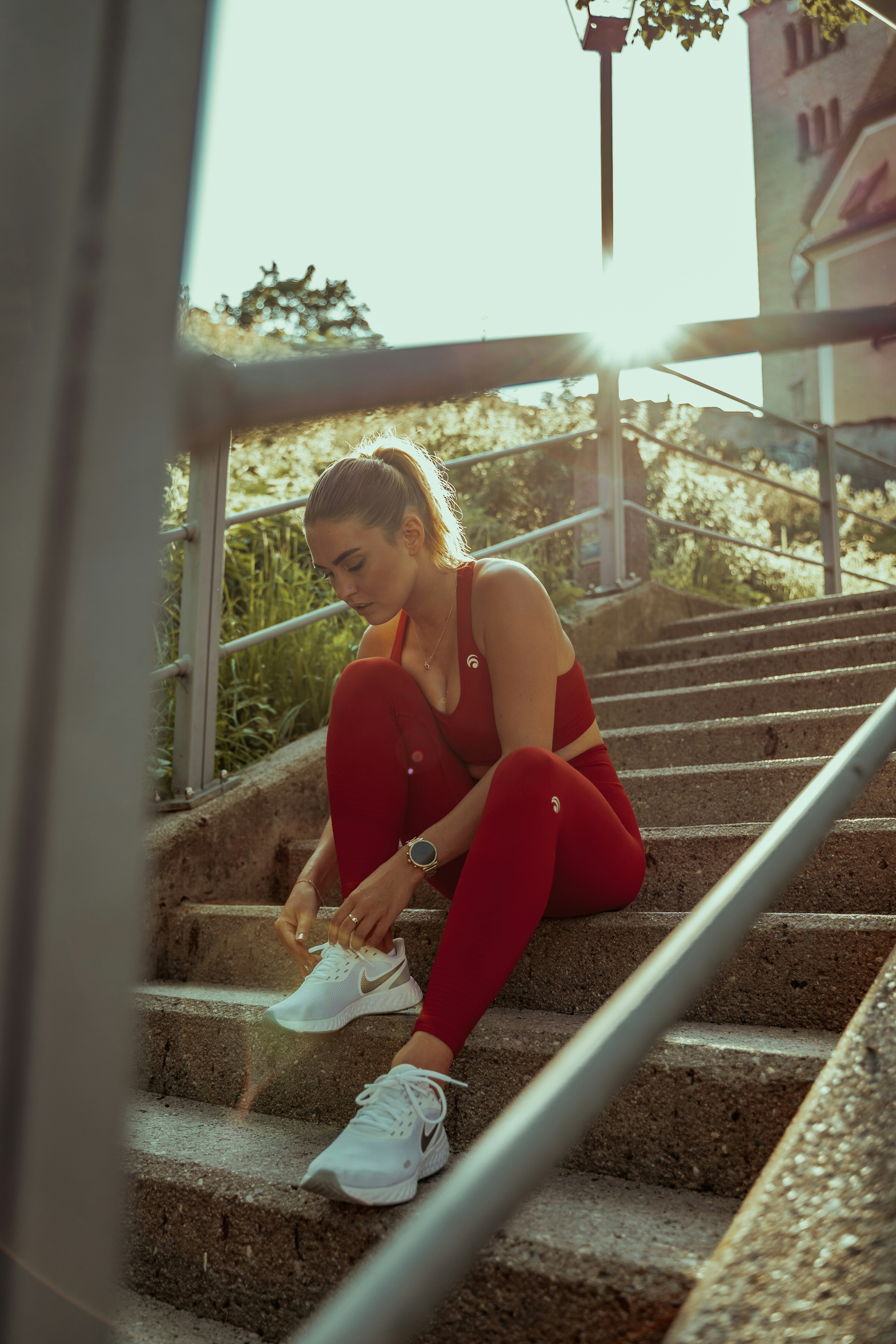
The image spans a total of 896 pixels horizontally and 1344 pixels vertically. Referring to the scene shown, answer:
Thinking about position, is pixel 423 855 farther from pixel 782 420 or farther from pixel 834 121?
pixel 834 121

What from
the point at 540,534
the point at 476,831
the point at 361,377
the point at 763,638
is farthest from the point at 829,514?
the point at 361,377

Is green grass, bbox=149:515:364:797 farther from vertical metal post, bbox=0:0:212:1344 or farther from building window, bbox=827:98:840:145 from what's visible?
building window, bbox=827:98:840:145

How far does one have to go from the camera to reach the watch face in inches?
56.5

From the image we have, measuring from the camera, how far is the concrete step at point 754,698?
2.39 metres

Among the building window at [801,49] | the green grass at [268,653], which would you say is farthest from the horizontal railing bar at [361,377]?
→ the building window at [801,49]

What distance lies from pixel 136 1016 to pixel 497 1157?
23 centimetres

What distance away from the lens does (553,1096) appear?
1.49 ft

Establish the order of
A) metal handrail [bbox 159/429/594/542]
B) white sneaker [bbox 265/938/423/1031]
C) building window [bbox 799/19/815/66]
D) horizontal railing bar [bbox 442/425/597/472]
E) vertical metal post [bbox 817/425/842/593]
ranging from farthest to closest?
1. building window [bbox 799/19/815/66]
2. vertical metal post [bbox 817/425/842/593]
3. horizontal railing bar [bbox 442/425/597/472]
4. metal handrail [bbox 159/429/594/542]
5. white sneaker [bbox 265/938/423/1031]

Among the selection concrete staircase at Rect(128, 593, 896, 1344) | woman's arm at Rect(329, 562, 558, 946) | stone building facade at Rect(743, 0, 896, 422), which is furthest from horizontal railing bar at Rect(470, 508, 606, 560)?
stone building facade at Rect(743, 0, 896, 422)

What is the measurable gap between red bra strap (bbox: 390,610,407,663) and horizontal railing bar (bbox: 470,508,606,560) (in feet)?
3.46

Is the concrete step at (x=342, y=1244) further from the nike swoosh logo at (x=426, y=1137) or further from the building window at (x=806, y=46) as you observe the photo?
the building window at (x=806, y=46)

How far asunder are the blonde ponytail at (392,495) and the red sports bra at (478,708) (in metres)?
0.09

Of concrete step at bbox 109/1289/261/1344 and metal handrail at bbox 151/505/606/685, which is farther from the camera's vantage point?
Result: metal handrail at bbox 151/505/606/685

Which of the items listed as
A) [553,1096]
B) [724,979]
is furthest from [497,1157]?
[724,979]
